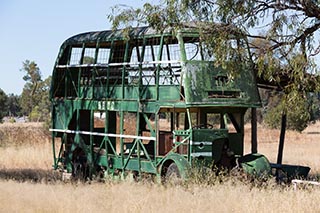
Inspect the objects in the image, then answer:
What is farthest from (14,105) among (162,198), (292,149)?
(162,198)

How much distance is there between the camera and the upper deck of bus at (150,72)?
1728 cm

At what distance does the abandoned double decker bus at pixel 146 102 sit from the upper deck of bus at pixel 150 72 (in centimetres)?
3

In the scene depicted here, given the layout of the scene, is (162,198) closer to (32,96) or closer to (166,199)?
(166,199)

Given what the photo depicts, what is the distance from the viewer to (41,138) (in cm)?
3606

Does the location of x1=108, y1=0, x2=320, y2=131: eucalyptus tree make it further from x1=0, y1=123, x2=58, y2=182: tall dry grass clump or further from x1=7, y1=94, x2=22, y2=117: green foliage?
x1=7, y1=94, x2=22, y2=117: green foliage

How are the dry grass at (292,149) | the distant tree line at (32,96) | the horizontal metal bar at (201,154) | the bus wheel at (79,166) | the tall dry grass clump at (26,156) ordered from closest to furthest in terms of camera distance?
the horizontal metal bar at (201,154)
the bus wheel at (79,166)
the tall dry grass clump at (26,156)
the dry grass at (292,149)
the distant tree line at (32,96)

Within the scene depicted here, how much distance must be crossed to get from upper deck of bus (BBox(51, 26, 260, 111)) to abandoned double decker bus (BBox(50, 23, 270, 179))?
1.0 inches

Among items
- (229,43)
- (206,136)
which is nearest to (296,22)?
(229,43)

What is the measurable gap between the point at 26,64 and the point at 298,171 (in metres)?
82.5

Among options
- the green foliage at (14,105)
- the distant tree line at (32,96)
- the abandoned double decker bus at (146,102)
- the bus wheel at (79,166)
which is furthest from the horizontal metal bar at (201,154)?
the green foliage at (14,105)

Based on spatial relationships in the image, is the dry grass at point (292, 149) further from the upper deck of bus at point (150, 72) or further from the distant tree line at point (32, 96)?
the distant tree line at point (32, 96)

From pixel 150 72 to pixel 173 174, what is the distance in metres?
3.62

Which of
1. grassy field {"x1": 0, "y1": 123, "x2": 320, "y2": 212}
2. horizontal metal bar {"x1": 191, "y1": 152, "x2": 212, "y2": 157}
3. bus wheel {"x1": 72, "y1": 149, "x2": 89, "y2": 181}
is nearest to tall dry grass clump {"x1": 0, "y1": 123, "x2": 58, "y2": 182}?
bus wheel {"x1": 72, "y1": 149, "x2": 89, "y2": 181}

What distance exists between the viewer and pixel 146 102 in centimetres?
1886
